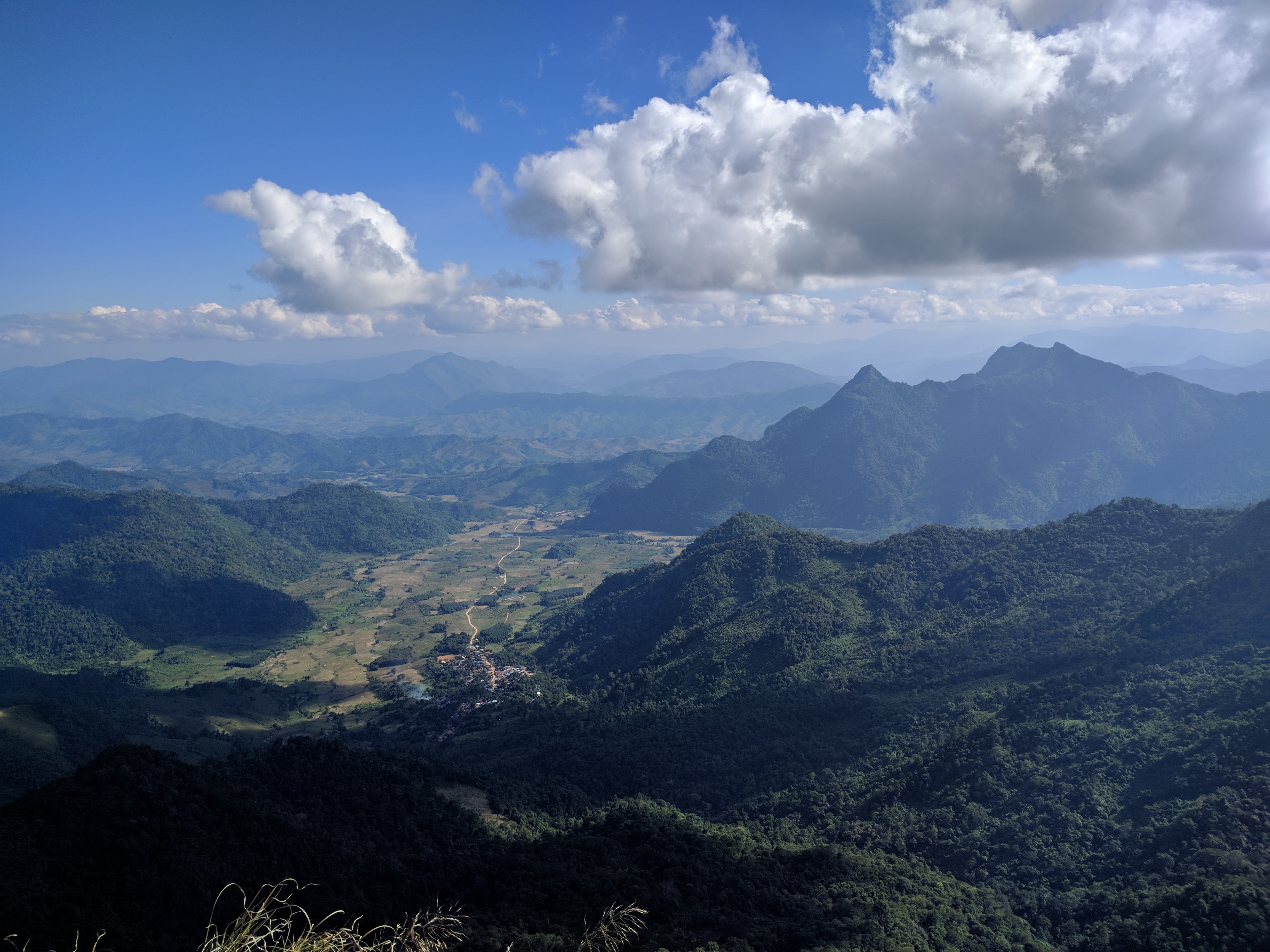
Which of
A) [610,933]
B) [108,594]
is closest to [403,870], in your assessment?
[610,933]

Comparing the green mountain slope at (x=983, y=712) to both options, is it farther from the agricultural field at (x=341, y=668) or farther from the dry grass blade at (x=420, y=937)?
the dry grass blade at (x=420, y=937)

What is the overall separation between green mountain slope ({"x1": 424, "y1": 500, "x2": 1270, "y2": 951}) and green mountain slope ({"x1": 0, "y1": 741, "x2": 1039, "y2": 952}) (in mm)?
10211

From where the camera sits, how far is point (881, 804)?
245 feet

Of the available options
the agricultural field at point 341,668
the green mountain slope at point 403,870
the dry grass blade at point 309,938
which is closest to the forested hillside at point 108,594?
the agricultural field at point 341,668

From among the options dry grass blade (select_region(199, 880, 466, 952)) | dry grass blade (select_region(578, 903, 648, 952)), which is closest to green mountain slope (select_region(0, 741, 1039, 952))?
dry grass blade (select_region(578, 903, 648, 952))

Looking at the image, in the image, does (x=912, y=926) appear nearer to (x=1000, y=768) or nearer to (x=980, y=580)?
(x=1000, y=768)

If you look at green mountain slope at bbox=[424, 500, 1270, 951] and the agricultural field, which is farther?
the agricultural field

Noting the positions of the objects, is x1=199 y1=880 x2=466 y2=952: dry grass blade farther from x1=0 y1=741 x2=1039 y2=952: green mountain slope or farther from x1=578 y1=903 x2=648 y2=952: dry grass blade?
x1=0 y1=741 x2=1039 y2=952: green mountain slope

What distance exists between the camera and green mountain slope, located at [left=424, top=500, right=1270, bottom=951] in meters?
60.0

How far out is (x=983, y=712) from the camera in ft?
288

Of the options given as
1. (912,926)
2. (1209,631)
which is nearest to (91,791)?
(912,926)

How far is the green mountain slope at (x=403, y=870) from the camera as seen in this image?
143 feet

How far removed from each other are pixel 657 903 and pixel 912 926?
58.9ft

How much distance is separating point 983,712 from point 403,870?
6714cm
